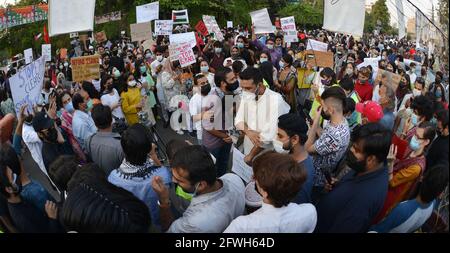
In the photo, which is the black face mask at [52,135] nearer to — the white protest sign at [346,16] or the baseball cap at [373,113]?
the baseball cap at [373,113]

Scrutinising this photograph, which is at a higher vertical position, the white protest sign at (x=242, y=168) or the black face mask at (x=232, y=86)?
the black face mask at (x=232, y=86)

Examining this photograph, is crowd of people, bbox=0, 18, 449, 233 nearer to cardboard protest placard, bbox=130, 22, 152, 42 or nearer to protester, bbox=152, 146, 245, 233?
protester, bbox=152, 146, 245, 233

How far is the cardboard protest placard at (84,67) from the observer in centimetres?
513

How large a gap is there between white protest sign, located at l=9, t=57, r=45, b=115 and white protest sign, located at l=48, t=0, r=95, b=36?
51 centimetres

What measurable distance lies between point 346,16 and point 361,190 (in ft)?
11.1

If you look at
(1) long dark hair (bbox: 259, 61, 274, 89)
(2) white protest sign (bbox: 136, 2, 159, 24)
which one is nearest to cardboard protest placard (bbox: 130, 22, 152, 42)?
(2) white protest sign (bbox: 136, 2, 159, 24)

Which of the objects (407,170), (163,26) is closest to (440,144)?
(407,170)

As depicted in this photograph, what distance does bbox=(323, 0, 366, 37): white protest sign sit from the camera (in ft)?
16.1

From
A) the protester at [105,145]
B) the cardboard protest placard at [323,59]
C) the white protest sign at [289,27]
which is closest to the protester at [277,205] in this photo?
the protester at [105,145]

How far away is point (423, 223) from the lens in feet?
7.77

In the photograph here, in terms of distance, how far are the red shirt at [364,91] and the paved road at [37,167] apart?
297 centimetres

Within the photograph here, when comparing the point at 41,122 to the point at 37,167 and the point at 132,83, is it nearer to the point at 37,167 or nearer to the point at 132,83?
the point at 132,83
